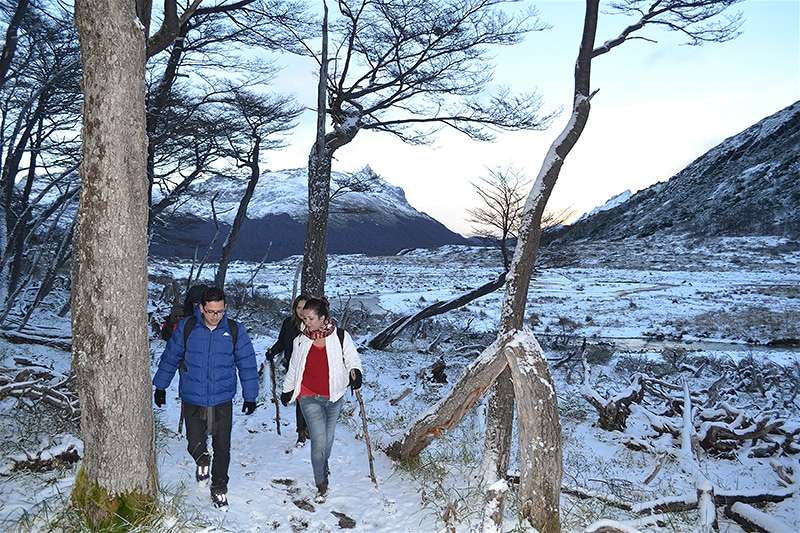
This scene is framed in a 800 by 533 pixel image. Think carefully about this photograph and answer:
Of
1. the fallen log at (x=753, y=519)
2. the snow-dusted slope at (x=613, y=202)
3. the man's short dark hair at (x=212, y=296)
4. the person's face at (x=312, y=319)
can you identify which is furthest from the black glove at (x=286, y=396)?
the snow-dusted slope at (x=613, y=202)

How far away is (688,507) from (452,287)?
2718 cm

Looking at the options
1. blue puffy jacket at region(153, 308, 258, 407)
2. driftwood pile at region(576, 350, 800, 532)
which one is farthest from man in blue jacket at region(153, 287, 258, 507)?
driftwood pile at region(576, 350, 800, 532)

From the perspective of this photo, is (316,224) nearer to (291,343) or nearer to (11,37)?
(291,343)

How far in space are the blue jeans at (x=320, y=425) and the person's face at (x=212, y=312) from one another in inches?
39.1

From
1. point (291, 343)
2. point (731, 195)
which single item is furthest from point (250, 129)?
point (731, 195)

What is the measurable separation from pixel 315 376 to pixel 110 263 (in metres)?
Answer: 1.95

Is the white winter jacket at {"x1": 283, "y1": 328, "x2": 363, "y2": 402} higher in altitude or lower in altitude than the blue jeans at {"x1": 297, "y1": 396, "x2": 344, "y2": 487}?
higher

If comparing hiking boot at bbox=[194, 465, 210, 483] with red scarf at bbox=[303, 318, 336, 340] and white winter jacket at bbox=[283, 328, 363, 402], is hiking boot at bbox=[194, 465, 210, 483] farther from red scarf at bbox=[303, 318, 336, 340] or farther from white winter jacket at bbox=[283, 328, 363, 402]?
red scarf at bbox=[303, 318, 336, 340]

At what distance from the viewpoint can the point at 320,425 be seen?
4656 millimetres

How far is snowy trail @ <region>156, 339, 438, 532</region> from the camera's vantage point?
4207mm

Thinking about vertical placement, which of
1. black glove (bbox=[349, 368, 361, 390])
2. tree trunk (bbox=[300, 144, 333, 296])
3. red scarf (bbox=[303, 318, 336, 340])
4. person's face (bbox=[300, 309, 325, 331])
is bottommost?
black glove (bbox=[349, 368, 361, 390])

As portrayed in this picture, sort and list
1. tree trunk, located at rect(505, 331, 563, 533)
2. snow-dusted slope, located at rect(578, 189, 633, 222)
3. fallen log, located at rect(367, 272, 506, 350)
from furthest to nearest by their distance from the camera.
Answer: snow-dusted slope, located at rect(578, 189, 633, 222), fallen log, located at rect(367, 272, 506, 350), tree trunk, located at rect(505, 331, 563, 533)

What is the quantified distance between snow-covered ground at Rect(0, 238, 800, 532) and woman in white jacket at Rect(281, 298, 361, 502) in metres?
0.49

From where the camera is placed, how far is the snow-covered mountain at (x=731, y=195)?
194ft
